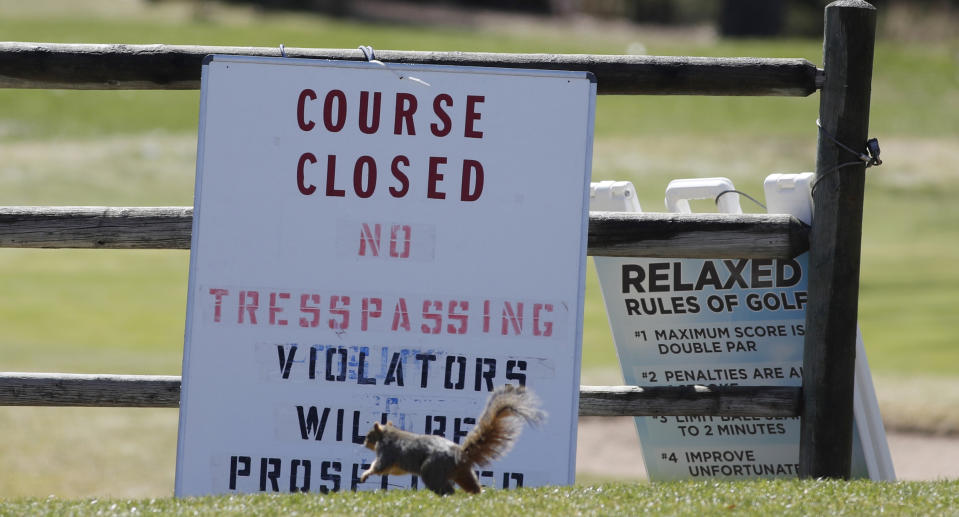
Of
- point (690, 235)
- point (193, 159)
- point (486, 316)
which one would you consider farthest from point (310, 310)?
point (193, 159)

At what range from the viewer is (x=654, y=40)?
36.4 meters

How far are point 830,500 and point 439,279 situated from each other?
1345mm

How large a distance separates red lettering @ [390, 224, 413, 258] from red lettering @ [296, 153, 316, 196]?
0.96 ft

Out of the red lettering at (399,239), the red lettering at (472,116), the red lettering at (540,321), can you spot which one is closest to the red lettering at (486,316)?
the red lettering at (540,321)

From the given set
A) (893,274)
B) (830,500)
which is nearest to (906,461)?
(830,500)

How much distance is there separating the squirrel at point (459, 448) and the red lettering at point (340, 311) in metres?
0.53

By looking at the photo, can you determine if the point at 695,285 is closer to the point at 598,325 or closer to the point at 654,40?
the point at 598,325

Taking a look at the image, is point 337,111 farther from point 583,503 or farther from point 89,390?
point 583,503

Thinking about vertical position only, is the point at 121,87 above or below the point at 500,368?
above

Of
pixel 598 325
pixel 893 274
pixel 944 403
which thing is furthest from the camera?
pixel 893 274

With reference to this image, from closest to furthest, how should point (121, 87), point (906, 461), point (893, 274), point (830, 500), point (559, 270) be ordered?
point (830, 500) < point (559, 270) < point (121, 87) < point (906, 461) < point (893, 274)

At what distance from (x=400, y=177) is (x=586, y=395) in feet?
3.56

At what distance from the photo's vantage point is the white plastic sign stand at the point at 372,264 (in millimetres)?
3725

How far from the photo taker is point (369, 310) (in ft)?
12.3
